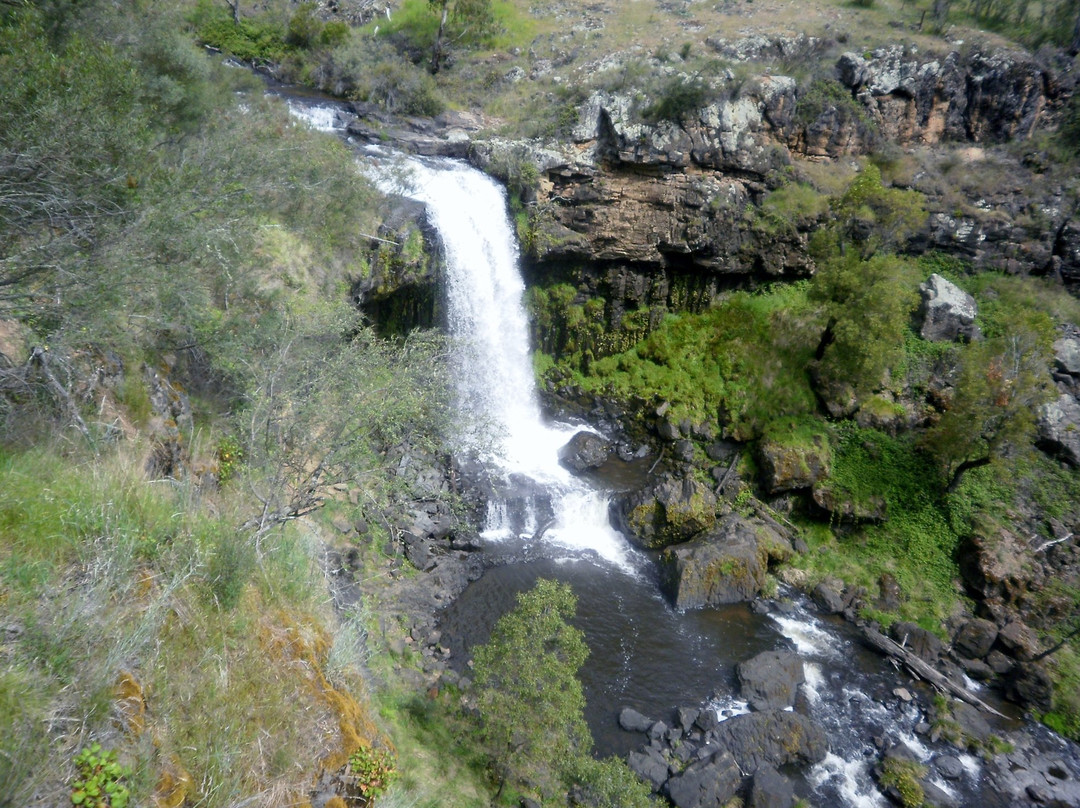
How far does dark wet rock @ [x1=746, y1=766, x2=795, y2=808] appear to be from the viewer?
1034cm

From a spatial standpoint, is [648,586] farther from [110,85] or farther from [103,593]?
[110,85]

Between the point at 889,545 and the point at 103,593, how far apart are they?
2088 centimetres

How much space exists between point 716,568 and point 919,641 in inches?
231

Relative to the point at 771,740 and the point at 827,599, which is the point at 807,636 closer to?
the point at 827,599

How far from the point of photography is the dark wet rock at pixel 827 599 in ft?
53.7

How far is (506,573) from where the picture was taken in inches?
599

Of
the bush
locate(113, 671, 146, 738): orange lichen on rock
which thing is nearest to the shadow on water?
locate(113, 671, 146, 738): orange lichen on rock

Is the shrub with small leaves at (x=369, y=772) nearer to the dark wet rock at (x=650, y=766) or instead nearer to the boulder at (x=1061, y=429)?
the dark wet rock at (x=650, y=766)

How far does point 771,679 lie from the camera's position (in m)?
13.2

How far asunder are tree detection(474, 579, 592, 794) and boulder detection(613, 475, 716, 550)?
8048mm

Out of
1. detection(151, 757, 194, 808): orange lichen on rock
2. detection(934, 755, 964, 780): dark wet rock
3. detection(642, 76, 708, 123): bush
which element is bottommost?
detection(934, 755, 964, 780): dark wet rock

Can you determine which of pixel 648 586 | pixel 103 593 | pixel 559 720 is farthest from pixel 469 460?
pixel 103 593

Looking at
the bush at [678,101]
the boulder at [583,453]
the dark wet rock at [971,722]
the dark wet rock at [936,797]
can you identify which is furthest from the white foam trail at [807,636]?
the bush at [678,101]

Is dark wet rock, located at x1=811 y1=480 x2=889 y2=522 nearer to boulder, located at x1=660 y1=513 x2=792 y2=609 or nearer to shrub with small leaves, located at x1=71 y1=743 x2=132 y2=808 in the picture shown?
boulder, located at x1=660 y1=513 x2=792 y2=609
